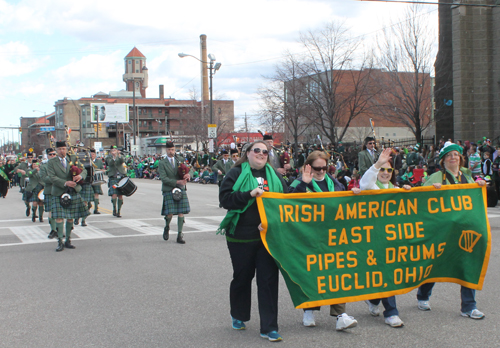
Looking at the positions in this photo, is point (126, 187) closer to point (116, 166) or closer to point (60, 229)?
point (116, 166)

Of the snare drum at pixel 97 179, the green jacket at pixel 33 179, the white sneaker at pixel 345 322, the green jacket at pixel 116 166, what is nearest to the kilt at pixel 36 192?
the green jacket at pixel 33 179

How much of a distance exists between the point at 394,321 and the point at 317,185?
4.76ft

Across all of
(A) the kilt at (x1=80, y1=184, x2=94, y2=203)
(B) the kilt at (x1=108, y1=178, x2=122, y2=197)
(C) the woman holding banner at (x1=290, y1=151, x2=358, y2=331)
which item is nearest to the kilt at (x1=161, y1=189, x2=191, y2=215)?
(B) the kilt at (x1=108, y1=178, x2=122, y2=197)

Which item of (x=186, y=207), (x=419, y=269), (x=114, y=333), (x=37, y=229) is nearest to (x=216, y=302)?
(x=114, y=333)

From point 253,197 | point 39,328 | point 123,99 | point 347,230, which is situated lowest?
point 39,328

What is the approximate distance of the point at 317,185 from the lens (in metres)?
5.10

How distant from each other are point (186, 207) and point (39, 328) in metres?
5.20

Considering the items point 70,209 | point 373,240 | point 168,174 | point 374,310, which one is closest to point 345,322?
point 374,310

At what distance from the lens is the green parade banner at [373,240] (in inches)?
189

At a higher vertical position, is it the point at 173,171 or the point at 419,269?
the point at 173,171

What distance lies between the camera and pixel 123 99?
4577 inches

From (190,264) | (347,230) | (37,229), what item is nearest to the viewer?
(347,230)

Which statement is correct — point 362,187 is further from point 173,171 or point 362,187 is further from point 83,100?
point 83,100

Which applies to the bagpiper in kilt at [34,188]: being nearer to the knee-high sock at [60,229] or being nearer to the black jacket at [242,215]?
the knee-high sock at [60,229]
